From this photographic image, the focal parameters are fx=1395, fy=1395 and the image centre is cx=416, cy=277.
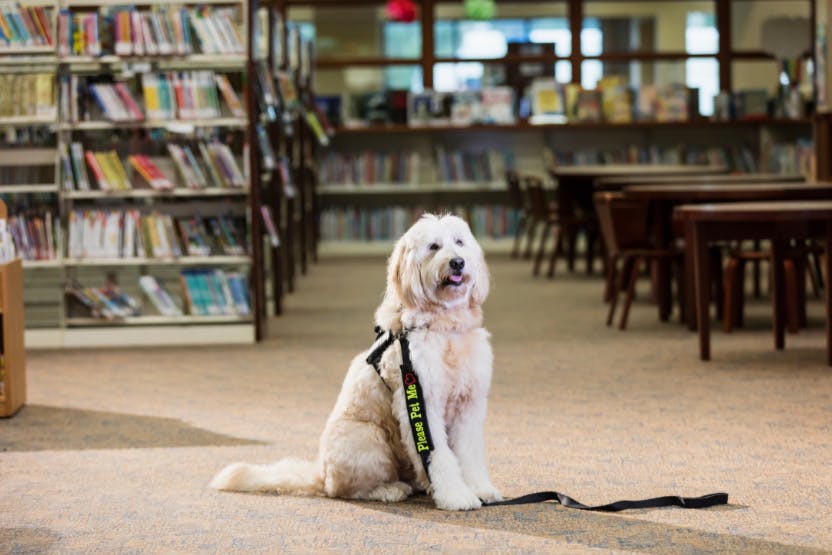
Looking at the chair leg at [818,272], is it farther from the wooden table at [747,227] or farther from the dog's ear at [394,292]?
the dog's ear at [394,292]

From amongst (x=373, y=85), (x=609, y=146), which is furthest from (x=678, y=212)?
(x=373, y=85)

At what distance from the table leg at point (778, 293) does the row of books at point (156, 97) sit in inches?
113

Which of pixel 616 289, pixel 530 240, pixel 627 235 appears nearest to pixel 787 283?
pixel 627 235

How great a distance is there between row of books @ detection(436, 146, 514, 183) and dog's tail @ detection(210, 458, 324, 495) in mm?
10136

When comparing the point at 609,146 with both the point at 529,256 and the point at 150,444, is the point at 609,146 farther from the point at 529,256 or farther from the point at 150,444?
the point at 150,444

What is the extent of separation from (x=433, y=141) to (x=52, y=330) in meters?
7.23

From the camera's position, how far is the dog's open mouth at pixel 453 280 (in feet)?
12.0

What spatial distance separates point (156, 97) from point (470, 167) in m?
6.81

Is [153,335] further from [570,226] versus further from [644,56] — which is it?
[644,56]

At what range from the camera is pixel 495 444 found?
15.2 ft

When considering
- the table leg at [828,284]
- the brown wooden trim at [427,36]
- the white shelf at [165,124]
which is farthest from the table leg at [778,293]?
the brown wooden trim at [427,36]

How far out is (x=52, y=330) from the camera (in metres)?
7.62

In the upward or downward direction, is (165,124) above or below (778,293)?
above

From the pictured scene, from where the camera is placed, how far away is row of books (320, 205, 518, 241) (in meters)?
14.0
